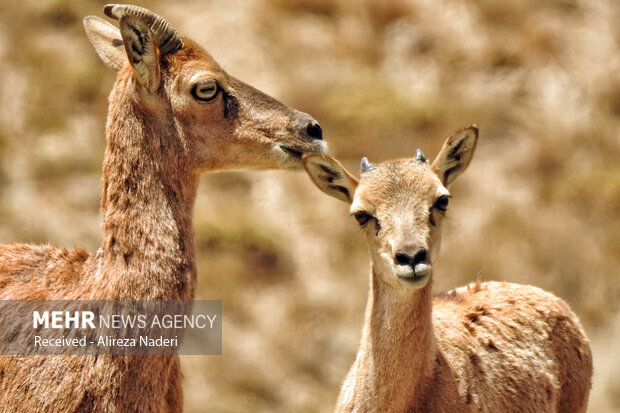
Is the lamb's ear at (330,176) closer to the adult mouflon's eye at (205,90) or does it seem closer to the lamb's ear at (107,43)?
the adult mouflon's eye at (205,90)

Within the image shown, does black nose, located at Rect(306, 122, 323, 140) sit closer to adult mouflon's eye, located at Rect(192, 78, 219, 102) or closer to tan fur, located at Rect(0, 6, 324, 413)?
tan fur, located at Rect(0, 6, 324, 413)

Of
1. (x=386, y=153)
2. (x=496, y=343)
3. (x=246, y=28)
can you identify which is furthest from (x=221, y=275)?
(x=496, y=343)

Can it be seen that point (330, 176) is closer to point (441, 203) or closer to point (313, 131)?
point (313, 131)

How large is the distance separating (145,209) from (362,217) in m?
1.89

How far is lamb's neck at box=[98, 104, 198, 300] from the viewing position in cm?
732

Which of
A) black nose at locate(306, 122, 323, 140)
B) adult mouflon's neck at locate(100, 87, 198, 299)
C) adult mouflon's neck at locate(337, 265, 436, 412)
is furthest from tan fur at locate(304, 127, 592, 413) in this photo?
adult mouflon's neck at locate(100, 87, 198, 299)

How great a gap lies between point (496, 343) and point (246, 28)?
14.7 m

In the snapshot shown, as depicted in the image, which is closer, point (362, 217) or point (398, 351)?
point (398, 351)

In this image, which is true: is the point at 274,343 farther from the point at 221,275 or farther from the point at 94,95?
the point at 94,95

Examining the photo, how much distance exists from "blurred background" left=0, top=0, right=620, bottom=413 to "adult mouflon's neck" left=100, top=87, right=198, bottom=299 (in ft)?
34.1

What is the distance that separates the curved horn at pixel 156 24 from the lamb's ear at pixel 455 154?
2.57 meters

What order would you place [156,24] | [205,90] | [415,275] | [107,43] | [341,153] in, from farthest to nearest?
[341,153] → [107,43] → [205,90] → [156,24] → [415,275]

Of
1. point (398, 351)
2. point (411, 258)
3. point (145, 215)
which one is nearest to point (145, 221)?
point (145, 215)

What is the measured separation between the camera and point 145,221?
7422mm
